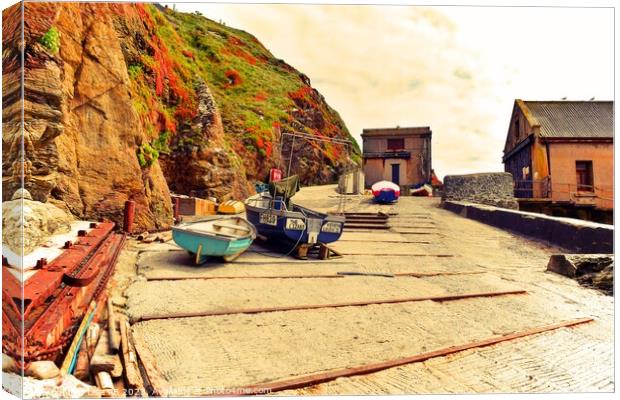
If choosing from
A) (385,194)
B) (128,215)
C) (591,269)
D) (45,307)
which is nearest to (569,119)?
(385,194)

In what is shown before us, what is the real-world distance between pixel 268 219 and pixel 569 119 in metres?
19.4

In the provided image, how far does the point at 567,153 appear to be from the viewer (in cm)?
1800

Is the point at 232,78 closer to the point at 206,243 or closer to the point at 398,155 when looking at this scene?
the point at 398,155

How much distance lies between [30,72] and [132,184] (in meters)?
4.79

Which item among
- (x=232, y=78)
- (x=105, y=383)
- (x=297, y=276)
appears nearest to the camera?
(x=105, y=383)

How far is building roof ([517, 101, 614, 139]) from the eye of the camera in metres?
17.3

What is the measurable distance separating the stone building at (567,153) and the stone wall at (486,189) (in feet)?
9.51

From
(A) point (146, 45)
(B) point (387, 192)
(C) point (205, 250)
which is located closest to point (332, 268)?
(C) point (205, 250)

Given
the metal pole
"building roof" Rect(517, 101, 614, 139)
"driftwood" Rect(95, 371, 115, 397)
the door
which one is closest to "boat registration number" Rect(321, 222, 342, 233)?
the metal pole

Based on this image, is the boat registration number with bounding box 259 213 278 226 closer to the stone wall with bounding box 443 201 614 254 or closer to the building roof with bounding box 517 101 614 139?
the stone wall with bounding box 443 201 614 254

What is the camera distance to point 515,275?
684 cm

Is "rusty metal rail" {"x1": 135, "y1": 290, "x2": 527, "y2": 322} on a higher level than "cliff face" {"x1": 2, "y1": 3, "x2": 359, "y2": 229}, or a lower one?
lower

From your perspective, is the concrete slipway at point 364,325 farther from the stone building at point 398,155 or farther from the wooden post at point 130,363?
the stone building at point 398,155

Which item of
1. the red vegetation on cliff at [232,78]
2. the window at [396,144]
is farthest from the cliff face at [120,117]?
the window at [396,144]
